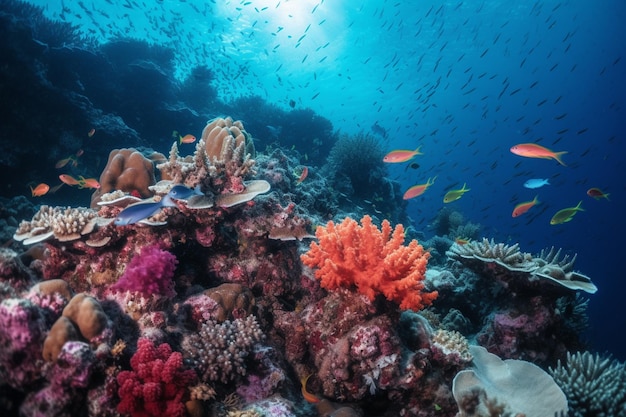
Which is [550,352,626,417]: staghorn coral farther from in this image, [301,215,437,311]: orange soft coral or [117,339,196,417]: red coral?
[117,339,196,417]: red coral

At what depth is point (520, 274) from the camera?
187 inches

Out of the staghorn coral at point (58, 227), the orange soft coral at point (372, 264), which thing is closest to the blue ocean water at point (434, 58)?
the orange soft coral at point (372, 264)

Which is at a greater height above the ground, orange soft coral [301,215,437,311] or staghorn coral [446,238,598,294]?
staghorn coral [446,238,598,294]

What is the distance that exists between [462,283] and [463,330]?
94cm

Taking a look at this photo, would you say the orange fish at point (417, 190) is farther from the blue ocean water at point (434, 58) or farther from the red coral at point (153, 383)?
the blue ocean water at point (434, 58)

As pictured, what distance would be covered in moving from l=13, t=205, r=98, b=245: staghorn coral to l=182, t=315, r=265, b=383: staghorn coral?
1.73 meters

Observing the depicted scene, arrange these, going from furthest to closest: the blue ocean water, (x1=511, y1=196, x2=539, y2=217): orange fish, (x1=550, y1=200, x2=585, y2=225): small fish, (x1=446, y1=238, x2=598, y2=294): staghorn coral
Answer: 1. the blue ocean water
2. (x1=550, y1=200, x2=585, y2=225): small fish
3. (x1=511, y1=196, x2=539, y2=217): orange fish
4. (x1=446, y1=238, x2=598, y2=294): staghorn coral

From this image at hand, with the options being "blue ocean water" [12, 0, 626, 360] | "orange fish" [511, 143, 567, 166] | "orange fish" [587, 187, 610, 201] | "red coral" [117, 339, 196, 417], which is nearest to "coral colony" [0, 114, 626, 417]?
"red coral" [117, 339, 196, 417]

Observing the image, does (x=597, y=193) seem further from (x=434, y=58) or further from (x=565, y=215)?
A: (x=434, y=58)

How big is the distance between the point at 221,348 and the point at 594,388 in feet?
14.3

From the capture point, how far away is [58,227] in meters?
3.43

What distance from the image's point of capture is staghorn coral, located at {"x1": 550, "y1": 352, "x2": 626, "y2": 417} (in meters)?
3.50

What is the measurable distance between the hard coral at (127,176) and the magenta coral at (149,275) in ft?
5.95

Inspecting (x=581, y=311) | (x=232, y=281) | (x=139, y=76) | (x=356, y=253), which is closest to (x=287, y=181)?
(x=232, y=281)
